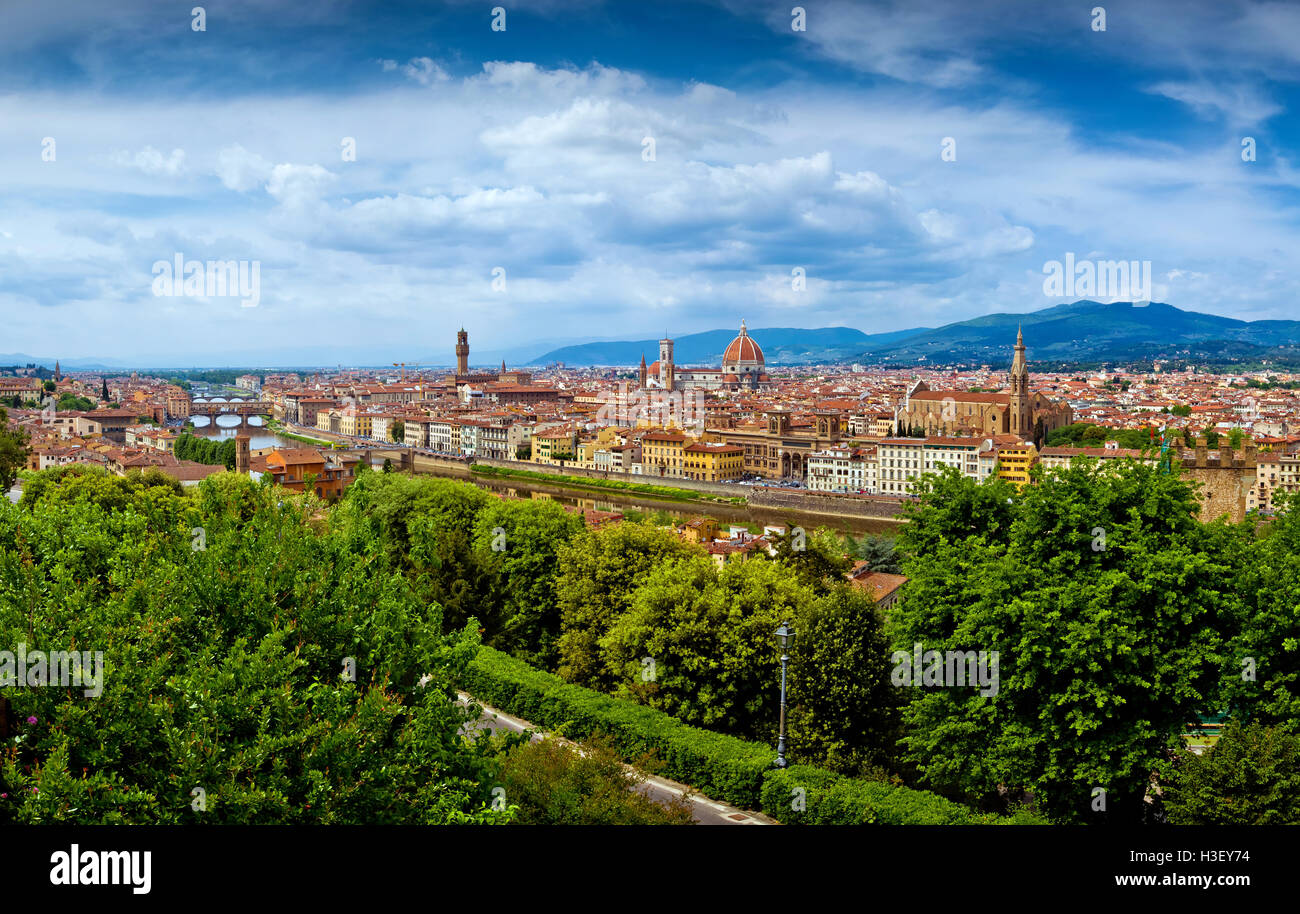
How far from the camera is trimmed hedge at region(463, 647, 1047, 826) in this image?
829cm

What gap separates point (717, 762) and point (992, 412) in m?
58.3

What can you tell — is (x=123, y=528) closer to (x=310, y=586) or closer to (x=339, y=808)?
(x=310, y=586)

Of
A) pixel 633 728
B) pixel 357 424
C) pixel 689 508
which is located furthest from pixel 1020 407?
pixel 633 728

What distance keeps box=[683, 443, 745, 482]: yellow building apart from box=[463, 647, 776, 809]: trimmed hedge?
40.8 meters

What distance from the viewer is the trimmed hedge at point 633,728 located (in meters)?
9.73

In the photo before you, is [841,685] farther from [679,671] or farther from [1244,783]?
[1244,783]

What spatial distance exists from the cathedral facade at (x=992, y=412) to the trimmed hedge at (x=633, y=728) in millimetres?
51118

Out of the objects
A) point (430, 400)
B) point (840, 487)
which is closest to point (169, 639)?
point (840, 487)

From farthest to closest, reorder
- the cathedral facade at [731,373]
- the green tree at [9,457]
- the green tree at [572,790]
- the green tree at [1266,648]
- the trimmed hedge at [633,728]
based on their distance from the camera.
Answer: the cathedral facade at [731,373], the green tree at [9,457], the trimmed hedge at [633,728], the green tree at [1266,648], the green tree at [572,790]

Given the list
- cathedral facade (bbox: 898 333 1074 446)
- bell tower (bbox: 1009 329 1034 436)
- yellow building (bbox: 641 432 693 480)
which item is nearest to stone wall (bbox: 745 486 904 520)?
yellow building (bbox: 641 432 693 480)

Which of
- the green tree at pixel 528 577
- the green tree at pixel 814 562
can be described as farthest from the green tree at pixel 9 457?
the green tree at pixel 814 562

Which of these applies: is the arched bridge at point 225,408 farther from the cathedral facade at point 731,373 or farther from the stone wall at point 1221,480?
the stone wall at point 1221,480

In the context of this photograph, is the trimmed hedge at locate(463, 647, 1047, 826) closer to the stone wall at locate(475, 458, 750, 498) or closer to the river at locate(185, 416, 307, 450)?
the stone wall at locate(475, 458, 750, 498)
